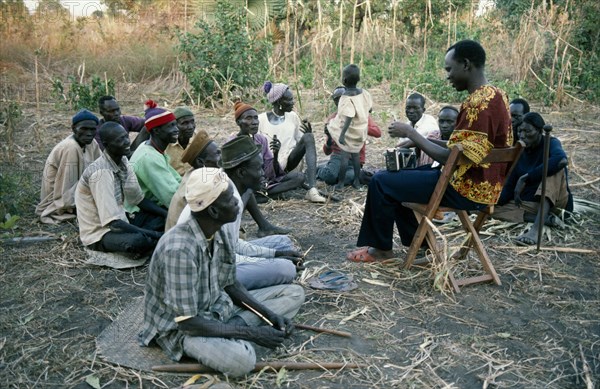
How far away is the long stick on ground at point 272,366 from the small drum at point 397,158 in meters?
1.64

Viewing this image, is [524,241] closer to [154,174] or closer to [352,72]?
[352,72]

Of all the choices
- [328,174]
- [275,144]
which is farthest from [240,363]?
[328,174]

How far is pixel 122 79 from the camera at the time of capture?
13039 mm

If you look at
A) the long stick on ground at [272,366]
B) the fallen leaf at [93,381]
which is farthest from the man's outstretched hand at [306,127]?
the fallen leaf at [93,381]

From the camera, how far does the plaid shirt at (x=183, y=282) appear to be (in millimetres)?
2795

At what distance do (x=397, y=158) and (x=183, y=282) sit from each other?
2070 millimetres

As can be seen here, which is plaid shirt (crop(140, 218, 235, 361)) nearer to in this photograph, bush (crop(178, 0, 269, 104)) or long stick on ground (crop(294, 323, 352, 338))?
long stick on ground (crop(294, 323, 352, 338))

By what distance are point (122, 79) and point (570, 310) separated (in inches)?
447

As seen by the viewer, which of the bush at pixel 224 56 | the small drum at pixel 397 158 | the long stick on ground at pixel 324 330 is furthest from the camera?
the bush at pixel 224 56

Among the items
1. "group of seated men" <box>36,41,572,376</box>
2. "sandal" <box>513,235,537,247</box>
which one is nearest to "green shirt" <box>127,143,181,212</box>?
"group of seated men" <box>36,41,572,376</box>

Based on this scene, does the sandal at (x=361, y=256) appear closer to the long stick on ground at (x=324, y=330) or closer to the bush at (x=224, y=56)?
the long stick on ground at (x=324, y=330)

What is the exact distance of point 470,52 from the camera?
381cm

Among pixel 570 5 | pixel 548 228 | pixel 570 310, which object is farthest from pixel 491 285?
pixel 570 5

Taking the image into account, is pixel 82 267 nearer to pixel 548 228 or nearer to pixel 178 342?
pixel 178 342
